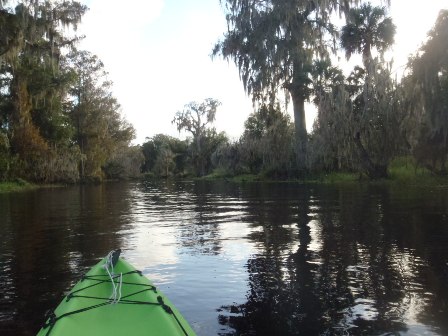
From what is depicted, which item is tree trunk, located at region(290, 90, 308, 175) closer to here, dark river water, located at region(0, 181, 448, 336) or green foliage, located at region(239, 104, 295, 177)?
green foliage, located at region(239, 104, 295, 177)

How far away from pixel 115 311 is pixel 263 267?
140 inches

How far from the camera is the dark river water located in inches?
189

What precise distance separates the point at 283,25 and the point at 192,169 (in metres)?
51.6

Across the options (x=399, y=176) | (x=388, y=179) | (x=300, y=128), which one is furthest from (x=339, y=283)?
(x=300, y=128)

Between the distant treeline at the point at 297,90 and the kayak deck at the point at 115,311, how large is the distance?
2259 cm

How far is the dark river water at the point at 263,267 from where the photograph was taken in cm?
479

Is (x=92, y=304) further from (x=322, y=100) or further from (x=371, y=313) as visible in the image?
(x=322, y=100)

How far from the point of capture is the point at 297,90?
34344 millimetres

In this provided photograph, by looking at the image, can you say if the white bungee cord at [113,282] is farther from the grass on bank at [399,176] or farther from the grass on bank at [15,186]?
the grass on bank at [15,186]

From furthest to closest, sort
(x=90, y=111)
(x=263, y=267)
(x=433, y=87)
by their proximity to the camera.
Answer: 1. (x=90, y=111)
2. (x=433, y=87)
3. (x=263, y=267)

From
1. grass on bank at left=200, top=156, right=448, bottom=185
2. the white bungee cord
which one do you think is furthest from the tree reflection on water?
grass on bank at left=200, top=156, right=448, bottom=185

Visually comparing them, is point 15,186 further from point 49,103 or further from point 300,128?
point 300,128

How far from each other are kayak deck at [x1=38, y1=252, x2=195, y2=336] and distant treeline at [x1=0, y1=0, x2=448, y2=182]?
22.6 m

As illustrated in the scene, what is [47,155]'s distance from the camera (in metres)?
40.4
